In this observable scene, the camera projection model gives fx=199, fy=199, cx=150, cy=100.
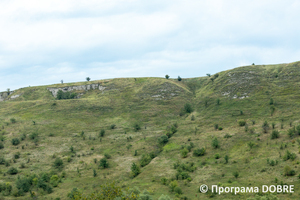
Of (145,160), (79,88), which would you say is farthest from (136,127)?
(79,88)

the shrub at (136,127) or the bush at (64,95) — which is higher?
the bush at (64,95)

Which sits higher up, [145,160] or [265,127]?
[265,127]

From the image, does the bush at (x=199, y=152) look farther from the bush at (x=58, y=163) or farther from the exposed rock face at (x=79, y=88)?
the exposed rock face at (x=79, y=88)

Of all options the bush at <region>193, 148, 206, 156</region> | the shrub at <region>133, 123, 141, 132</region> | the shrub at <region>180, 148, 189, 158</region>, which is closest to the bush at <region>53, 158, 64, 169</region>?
the shrub at <region>133, 123, 141, 132</region>

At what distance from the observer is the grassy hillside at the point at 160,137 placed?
39469 millimetres

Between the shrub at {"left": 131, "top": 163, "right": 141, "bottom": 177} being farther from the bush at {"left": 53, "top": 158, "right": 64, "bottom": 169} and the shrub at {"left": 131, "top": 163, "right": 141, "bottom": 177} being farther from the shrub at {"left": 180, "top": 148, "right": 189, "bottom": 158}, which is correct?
the bush at {"left": 53, "top": 158, "right": 64, "bottom": 169}

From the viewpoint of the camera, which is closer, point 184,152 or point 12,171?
point 12,171

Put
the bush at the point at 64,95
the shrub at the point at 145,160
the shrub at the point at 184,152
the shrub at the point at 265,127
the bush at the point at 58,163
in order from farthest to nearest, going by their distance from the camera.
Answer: the bush at the point at 64,95 → the shrub at the point at 265,127 → the bush at the point at 58,163 → the shrub at the point at 145,160 → the shrub at the point at 184,152

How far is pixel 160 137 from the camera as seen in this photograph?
216ft

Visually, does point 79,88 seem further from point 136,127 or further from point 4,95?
point 136,127

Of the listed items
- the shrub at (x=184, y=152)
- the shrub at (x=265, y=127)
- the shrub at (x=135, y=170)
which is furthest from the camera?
the shrub at (x=265, y=127)

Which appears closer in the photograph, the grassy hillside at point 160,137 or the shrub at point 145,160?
the grassy hillside at point 160,137

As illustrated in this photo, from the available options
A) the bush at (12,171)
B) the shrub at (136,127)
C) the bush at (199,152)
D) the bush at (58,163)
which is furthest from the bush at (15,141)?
the bush at (199,152)

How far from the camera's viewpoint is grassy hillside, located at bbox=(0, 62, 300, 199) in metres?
39.5
